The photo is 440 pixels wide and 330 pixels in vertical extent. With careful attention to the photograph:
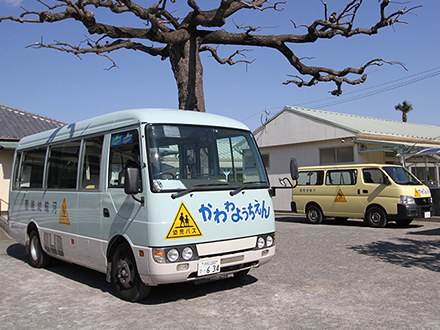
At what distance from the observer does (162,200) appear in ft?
18.6

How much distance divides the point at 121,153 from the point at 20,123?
17396 mm

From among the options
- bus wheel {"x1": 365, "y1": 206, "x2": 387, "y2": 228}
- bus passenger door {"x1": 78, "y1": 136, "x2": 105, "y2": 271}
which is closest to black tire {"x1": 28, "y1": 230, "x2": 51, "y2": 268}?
bus passenger door {"x1": 78, "y1": 136, "x2": 105, "y2": 271}

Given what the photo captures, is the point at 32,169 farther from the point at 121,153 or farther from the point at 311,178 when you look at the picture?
the point at 311,178

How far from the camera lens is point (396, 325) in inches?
194

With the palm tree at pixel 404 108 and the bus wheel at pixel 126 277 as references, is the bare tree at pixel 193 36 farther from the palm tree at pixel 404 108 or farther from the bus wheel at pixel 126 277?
the palm tree at pixel 404 108

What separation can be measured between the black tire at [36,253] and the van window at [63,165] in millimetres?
1276

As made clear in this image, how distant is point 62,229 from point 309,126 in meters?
16.4

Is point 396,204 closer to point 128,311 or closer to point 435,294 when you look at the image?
point 435,294

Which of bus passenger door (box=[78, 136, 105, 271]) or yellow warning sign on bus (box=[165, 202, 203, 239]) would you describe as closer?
yellow warning sign on bus (box=[165, 202, 203, 239])

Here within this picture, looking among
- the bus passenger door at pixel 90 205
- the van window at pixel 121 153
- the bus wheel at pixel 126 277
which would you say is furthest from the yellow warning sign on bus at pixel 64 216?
the bus wheel at pixel 126 277

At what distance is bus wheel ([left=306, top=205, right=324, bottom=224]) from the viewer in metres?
16.7

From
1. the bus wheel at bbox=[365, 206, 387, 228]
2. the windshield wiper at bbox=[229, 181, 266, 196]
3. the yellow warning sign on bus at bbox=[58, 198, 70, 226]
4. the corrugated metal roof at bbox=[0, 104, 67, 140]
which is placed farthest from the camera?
the corrugated metal roof at bbox=[0, 104, 67, 140]

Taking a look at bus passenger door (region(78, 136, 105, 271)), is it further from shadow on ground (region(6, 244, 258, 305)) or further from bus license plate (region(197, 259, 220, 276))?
bus license plate (region(197, 259, 220, 276))

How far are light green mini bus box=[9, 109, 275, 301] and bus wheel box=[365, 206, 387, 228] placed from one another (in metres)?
8.71
